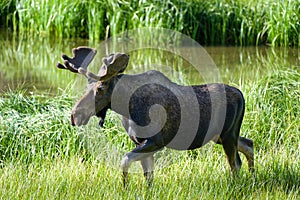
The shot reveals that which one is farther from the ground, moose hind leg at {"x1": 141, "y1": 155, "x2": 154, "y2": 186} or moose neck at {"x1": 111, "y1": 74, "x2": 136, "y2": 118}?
moose neck at {"x1": 111, "y1": 74, "x2": 136, "y2": 118}

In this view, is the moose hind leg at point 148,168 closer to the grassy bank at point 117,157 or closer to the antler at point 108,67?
the grassy bank at point 117,157

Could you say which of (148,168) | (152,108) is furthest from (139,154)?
(148,168)

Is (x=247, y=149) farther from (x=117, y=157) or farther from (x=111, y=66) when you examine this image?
(x=111, y=66)

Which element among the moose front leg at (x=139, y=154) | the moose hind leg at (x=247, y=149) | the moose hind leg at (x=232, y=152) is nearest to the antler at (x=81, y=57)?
the moose front leg at (x=139, y=154)

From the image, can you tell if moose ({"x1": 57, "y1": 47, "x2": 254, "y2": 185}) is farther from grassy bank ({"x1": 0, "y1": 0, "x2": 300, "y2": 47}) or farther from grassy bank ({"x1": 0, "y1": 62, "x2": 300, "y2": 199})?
grassy bank ({"x1": 0, "y1": 0, "x2": 300, "y2": 47})

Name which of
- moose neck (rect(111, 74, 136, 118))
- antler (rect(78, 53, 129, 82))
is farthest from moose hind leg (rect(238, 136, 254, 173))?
antler (rect(78, 53, 129, 82))

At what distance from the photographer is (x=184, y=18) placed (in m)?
12.6

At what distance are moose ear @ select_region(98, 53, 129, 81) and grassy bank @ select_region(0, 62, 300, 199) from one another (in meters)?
0.85

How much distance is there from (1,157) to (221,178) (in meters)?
2.25

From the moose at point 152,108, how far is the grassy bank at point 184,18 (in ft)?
24.0

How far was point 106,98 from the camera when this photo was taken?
450cm

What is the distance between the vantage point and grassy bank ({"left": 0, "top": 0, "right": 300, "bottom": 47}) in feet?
40.5

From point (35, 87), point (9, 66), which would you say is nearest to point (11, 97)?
point (35, 87)

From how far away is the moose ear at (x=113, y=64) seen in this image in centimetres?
432
